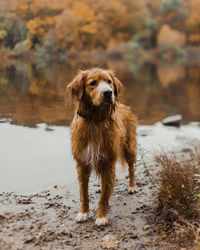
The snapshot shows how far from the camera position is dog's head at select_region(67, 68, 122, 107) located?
3.65 m

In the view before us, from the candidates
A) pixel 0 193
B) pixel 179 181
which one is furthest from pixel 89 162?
pixel 0 193

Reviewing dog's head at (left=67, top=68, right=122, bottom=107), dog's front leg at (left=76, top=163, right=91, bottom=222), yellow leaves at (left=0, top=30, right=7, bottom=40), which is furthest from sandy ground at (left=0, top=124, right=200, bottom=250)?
yellow leaves at (left=0, top=30, right=7, bottom=40)

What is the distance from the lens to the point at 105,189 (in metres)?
4.21

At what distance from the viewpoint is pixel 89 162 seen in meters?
4.03

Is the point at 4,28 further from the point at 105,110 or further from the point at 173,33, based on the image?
the point at 173,33

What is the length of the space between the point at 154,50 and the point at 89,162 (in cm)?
6560

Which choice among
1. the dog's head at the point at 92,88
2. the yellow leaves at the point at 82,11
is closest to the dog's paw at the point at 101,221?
the dog's head at the point at 92,88

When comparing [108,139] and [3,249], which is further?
[108,139]

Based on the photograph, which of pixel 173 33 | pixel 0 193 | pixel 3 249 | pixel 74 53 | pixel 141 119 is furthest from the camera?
pixel 173 33

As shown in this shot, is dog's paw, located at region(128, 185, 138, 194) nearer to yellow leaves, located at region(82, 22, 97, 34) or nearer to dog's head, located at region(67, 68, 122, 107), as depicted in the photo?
dog's head, located at region(67, 68, 122, 107)

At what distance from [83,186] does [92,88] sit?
1.41 meters

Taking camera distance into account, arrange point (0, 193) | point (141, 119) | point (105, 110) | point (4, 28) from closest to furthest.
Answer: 1. point (105, 110)
2. point (0, 193)
3. point (141, 119)
4. point (4, 28)

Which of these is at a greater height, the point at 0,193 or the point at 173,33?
the point at 173,33

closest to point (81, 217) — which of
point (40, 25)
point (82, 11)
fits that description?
point (40, 25)
